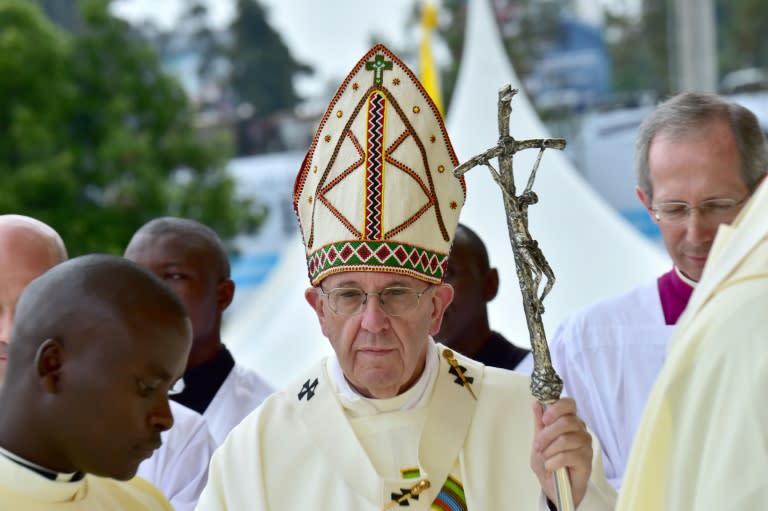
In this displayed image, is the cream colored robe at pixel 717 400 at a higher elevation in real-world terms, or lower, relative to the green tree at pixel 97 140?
lower

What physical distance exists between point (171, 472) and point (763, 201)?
2527 mm

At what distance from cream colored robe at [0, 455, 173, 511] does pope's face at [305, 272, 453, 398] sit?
60cm

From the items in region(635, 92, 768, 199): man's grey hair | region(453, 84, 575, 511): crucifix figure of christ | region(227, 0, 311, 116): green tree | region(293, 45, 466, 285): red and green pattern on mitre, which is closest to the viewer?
region(453, 84, 575, 511): crucifix figure of christ

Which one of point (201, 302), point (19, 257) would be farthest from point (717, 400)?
point (201, 302)

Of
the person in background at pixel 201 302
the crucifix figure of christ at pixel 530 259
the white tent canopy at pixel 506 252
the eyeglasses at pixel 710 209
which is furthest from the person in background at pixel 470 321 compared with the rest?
the white tent canopy at pixel 506 252

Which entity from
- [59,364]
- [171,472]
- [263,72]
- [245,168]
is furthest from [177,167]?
[59,364]

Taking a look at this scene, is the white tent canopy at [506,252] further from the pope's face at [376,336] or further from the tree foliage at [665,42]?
the tree foliage at [665,42]

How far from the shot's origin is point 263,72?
2403 centimetres

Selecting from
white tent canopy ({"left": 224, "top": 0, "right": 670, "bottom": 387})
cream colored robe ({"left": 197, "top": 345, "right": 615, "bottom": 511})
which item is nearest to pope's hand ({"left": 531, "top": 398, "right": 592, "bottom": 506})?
cream colored robe ({"left": 197, "top": 345, "right": 615, "bottom": 511})

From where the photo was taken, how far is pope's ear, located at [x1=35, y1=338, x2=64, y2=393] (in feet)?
7.57

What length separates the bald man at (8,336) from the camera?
3.47 meters

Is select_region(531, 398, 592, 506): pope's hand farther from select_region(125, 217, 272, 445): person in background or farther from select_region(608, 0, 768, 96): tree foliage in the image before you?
select_region(608, 0, 768, 96): tree foliage

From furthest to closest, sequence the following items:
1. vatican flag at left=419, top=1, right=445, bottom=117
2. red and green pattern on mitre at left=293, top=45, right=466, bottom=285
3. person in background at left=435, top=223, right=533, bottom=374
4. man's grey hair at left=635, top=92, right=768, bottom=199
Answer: vatican flag at left=419, top=1, right=445, bottom=117
person in background at left=435, top=223, right=533, bottom=374
man's grey hair at left=635, top=92, right=768, bottom=199
red and green pattern on mitre at left=293, top=45, right=466, bottom=285

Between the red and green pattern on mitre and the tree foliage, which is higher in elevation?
the tree foliage
